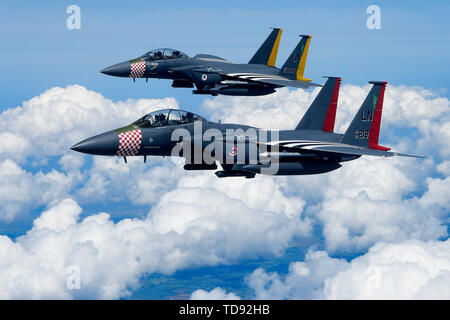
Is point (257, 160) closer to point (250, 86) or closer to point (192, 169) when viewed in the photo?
point (192, 169)

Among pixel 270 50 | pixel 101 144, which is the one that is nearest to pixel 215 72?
pixel 270 50

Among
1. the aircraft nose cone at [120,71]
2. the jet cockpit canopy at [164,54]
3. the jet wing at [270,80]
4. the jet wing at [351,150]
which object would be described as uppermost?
the jet cockpit canopy at [164,54]

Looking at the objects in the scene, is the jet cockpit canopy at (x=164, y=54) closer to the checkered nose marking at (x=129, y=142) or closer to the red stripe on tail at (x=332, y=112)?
the red stripe on tail at (x=332, y=112)

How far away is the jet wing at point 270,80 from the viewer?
37188 millimetres

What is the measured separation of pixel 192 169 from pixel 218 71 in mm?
13062

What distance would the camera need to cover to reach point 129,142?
27188mm

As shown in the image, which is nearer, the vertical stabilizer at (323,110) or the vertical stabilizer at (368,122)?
the vertical stabilizer at (368,122)

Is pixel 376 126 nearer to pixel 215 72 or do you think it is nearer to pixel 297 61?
pixel 297 61

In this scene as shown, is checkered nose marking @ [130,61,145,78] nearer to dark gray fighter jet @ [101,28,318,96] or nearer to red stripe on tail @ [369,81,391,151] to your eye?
dark gray fighter jet @ [101,28,318,96]

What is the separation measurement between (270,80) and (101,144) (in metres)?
15.5

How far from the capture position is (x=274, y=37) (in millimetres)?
43531

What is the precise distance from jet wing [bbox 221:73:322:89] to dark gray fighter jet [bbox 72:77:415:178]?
325 inches

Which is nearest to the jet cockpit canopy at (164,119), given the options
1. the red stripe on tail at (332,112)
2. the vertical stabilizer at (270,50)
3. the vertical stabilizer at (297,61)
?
the red stripe on tail at (332,112)

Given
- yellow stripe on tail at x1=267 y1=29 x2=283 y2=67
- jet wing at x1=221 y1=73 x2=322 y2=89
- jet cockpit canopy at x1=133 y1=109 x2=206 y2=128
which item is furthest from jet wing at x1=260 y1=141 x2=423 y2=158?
yellow stripe on tail at x1=267 y1=29 x2=283 y2=67
